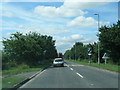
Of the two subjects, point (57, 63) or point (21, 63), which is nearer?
point (21, 63)

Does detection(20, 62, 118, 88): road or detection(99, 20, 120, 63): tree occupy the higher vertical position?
detection(99, 20, 120, 63): tree

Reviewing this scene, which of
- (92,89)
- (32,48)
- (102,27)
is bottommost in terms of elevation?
(92,89)

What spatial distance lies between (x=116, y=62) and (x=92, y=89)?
38.5m

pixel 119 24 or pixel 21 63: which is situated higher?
pixel 119 24

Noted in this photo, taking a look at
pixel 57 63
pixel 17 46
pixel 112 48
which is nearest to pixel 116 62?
pixel 112 48

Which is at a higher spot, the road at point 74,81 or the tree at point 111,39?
the tree at point 111,39

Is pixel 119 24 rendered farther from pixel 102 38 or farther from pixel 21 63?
pixel 21 63

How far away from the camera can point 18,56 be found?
134ft

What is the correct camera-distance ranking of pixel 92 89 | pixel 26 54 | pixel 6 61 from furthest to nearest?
1. pixel 26 54
2. pixel 6 61
3. pixel 92 89

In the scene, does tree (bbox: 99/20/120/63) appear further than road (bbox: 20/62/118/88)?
Yes

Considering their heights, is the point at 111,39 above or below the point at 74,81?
above

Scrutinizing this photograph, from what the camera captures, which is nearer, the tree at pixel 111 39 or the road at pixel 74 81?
the road at pixel 74 81

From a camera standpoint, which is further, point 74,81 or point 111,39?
point 111,39

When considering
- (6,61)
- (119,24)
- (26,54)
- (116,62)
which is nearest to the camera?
(6,61)
